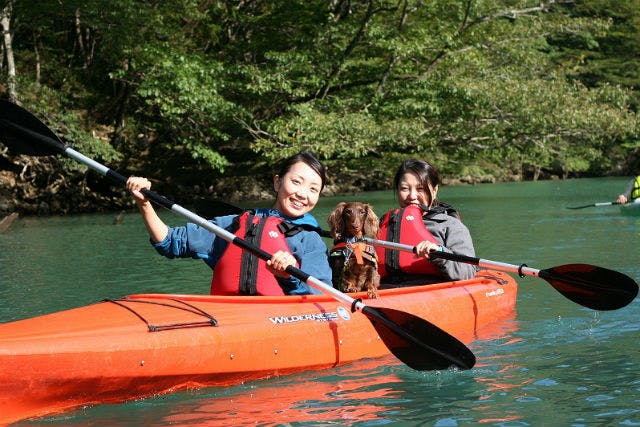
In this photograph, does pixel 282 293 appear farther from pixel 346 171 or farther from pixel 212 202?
pixel 346 171

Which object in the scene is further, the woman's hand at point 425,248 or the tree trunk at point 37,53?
the tree trunk at point 37,53

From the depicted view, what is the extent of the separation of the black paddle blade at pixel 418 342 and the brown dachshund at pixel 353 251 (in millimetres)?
649

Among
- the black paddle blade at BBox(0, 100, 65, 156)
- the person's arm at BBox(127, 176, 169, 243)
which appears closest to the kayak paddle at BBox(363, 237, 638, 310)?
the person's arm at BBox(127, 176, 169, 243)

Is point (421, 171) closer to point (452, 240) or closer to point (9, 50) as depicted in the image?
point (452, 240)

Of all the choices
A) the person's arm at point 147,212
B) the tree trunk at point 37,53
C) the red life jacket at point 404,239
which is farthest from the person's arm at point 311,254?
the tree trunk at point 37,53

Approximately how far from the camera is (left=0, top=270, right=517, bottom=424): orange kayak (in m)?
3.60

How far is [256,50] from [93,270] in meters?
11.5

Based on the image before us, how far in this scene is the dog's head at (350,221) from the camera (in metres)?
5.26

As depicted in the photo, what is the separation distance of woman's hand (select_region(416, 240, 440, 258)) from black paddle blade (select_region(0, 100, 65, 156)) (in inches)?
89.1

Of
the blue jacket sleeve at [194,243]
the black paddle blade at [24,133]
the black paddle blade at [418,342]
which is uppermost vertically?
the black paddle blade at [24,133]

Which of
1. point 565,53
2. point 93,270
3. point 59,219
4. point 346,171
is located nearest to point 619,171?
point 565,53

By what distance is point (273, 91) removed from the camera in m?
18.4

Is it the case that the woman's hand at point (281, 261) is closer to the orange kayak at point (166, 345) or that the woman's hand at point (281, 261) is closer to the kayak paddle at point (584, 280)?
the orange kayak at point (166, 345)

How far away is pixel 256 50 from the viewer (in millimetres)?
19719
